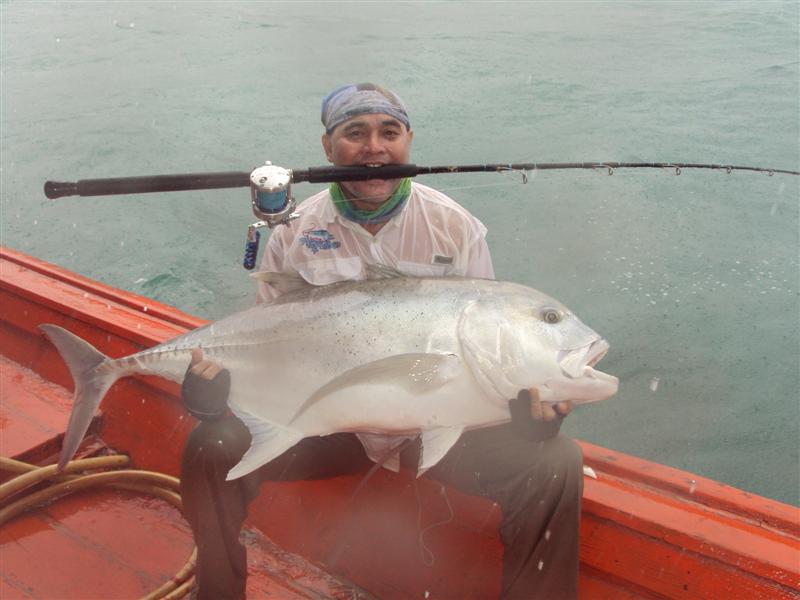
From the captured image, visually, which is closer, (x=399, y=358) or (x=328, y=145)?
(x=399, y=358)

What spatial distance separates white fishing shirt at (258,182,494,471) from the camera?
271 centimetres

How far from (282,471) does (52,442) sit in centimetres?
168

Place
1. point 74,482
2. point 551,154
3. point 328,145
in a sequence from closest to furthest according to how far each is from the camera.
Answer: point 328,145 < point 74,482 < point 551,154

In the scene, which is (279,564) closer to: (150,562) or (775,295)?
(150,562)

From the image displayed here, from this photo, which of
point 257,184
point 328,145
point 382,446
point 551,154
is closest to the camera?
point 257,184

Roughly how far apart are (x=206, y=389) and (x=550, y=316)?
1206mm

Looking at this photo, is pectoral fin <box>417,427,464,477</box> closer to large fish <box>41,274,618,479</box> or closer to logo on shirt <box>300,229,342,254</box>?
large fish <box>41,274,618,479</box>

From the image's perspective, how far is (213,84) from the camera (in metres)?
15.2

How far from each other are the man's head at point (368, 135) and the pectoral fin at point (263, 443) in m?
0.96

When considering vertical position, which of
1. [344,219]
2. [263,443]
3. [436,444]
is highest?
[344,219]

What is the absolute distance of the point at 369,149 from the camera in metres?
2.66

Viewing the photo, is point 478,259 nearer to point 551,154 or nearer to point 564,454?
point 564,454

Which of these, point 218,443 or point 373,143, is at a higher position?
Answer: point 373,143

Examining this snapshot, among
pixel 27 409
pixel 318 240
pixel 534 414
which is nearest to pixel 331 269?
pixel 318 240
